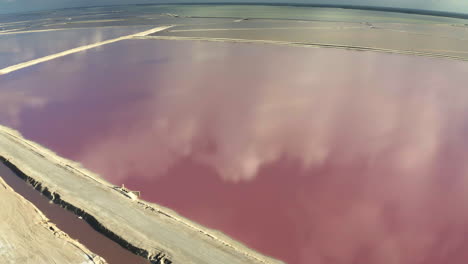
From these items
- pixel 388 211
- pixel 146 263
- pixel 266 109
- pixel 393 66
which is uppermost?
pixel 393 66

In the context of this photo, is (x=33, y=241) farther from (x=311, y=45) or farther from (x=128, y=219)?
(x=311, y=45)

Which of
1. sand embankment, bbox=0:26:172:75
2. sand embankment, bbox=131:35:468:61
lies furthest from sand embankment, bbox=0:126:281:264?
sand embankment, bbox=131:35:468:61

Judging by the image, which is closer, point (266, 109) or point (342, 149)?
point (342, 149)

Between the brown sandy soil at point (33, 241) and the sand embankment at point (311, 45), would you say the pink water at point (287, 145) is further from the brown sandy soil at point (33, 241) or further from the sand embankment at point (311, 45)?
the sand embankment at point (311, 45)

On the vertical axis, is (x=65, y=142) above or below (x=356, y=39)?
below

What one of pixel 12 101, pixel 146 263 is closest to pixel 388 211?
pixel 146 263

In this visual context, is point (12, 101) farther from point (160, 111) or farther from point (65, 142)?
point (160, 111)

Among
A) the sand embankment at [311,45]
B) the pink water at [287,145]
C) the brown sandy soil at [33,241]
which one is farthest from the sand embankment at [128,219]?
the sand embankment at [311,45]

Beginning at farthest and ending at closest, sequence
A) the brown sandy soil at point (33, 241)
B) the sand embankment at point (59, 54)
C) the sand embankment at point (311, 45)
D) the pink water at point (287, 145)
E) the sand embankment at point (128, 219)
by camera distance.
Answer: the sand embankment at point (311, 45)
the sand embankment at point (59, 54)
the pink water at point (287, 145)
the sand embankment at point (128, 219)
the brown sandy soil at point (33, 241)
